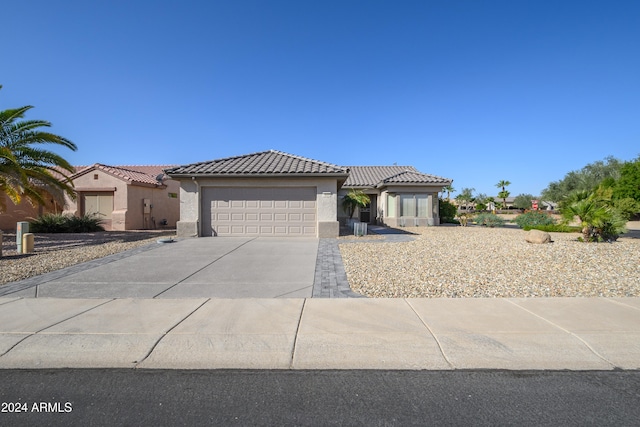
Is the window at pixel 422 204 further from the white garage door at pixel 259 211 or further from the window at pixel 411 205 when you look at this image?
the white garage door at pixel 259 211

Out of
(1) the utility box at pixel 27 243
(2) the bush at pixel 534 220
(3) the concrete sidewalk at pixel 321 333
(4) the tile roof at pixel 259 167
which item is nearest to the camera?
(3) the concrete sidewalk at pixel 321 333

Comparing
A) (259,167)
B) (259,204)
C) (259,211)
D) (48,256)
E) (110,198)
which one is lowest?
(48,256)

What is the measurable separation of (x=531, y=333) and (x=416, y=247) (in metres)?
7.72

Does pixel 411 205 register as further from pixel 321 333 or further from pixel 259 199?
pixel 321 333

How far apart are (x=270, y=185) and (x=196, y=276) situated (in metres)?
8.09

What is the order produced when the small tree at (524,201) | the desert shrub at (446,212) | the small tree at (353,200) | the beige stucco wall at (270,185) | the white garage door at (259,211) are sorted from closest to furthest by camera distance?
the beige stucco wall at (270,185) < the white garage door at (259,211) < the small tree at (353,200) < the desert shrub at (446,212) < the small tree at (524,201)

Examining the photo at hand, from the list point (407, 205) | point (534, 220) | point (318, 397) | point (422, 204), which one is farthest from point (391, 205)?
point (318, 397)

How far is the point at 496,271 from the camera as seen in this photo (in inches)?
313

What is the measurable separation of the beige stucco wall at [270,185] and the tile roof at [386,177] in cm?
1001

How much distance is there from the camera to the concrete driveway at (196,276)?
6.19 m

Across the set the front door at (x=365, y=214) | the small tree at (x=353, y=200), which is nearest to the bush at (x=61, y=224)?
the small tree at (x=353, y=200)

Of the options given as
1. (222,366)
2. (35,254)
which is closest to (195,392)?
(222,366)

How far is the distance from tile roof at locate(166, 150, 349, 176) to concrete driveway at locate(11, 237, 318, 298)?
466 centimetres

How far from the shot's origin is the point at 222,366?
3.54 meters
